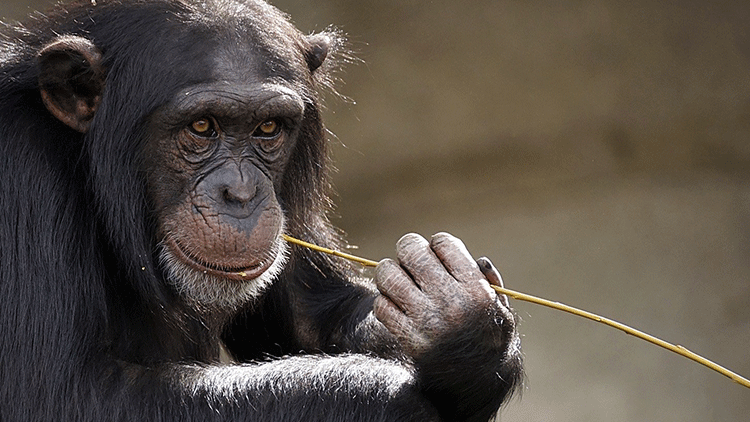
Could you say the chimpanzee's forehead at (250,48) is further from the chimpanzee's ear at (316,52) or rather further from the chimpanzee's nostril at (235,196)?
the chimpanzee's nostril at (235,196)

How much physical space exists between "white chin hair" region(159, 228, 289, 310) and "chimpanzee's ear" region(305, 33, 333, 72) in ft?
3.09

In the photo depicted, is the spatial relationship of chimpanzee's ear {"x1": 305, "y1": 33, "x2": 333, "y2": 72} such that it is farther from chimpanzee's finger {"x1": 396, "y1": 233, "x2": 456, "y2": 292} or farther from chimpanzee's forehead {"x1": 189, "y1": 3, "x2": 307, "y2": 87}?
chimpanzee's finger {"x1": 396, "y1": 233, "x2": 456, "y2": 292}

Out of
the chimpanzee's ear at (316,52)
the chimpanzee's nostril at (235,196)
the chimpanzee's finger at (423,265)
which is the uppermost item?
the chimpanzee's ear at (316,52)

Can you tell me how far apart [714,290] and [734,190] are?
0.72 meters

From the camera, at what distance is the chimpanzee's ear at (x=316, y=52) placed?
479 cm

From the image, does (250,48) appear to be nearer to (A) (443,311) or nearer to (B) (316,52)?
(B) (316,52)

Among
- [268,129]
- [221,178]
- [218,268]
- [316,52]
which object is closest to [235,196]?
[221,178]

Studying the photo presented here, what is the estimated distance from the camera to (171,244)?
4.14m

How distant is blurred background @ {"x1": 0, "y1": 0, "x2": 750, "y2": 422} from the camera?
753 cm

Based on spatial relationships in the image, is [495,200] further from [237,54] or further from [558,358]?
[237,54]

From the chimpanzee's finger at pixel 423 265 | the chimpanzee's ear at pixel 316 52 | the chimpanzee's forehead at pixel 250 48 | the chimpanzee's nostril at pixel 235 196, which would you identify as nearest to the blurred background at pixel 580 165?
the chimpanzee's ear at pixel 316 52

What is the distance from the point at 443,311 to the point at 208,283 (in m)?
0.93

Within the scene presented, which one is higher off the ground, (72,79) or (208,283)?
(72,79)

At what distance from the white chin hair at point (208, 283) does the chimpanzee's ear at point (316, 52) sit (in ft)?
3.09
